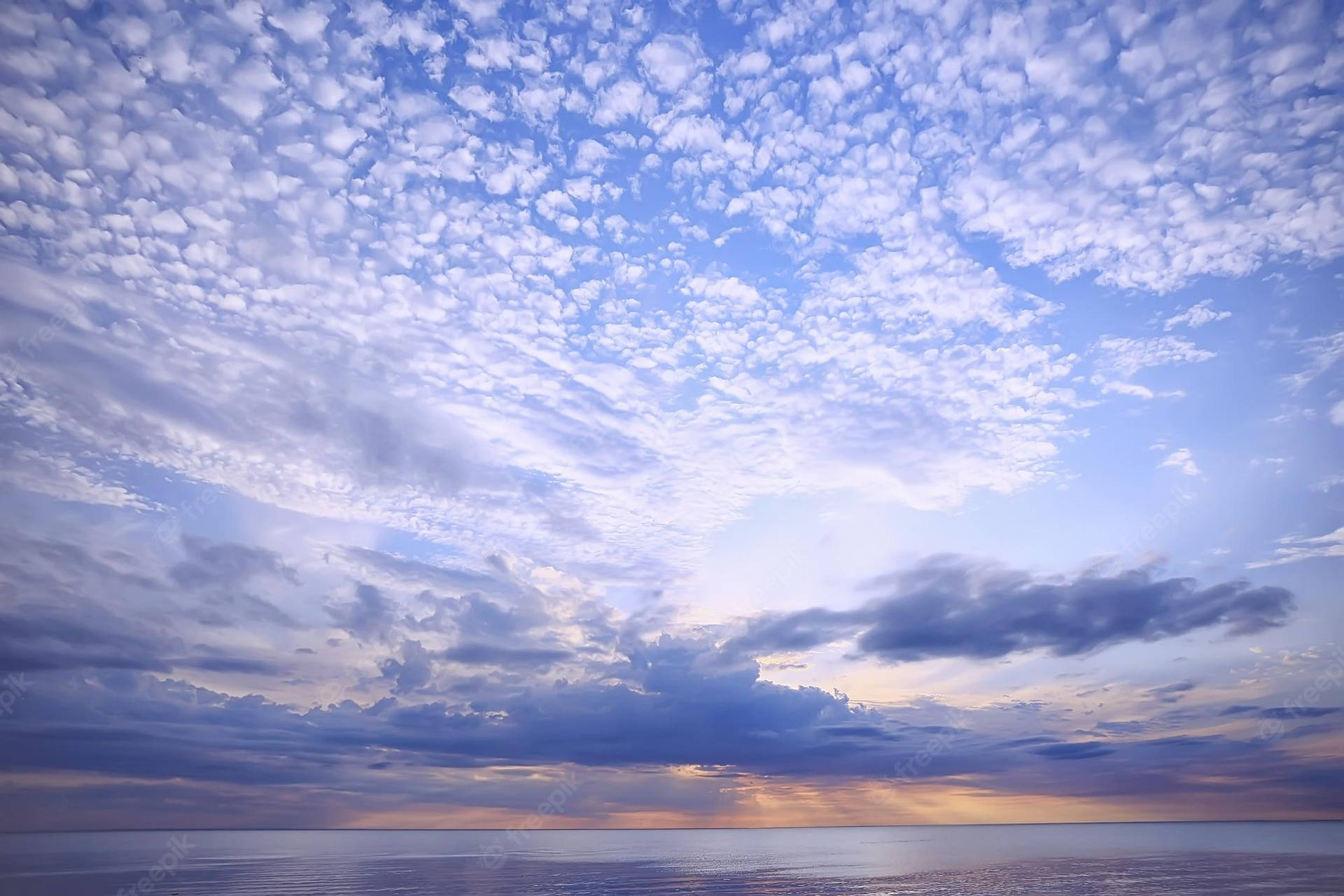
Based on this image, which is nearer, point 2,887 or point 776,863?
point 2,887

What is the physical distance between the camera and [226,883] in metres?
108

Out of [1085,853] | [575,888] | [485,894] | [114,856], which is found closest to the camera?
[485,894]

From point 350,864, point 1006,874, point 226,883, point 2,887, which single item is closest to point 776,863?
point 1006,874

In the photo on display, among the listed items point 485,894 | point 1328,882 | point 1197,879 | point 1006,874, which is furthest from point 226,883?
point 1328,882

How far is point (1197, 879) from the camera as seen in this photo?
354 ft

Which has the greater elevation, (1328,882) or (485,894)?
(1328,882)

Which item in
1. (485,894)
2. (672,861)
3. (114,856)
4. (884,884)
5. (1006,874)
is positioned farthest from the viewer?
(114,856)

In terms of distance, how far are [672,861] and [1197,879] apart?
329 feet

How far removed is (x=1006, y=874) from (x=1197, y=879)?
24991 millimetres

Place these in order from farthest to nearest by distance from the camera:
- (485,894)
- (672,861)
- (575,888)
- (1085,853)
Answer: (1085,853)
(672,861)
(575,888)
(485,894)

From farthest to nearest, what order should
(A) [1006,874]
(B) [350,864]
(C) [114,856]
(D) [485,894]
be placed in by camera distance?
1. (C) [114,856]
2. (B) [350,864]
3. (A) [1006,874]
4. (D) [485,894]

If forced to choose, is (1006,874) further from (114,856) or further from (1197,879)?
(114,856)

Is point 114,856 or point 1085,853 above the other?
point 1085,853

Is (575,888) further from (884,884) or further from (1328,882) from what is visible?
(1328,882)
